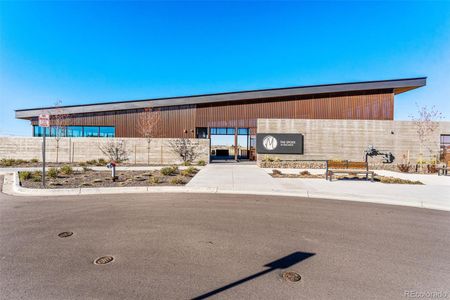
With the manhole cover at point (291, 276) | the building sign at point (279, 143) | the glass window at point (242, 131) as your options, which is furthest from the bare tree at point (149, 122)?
the manhole cover at point (291, 276)

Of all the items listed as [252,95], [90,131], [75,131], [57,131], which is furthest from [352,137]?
[75,131]

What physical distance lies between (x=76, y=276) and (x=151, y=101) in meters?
22.2

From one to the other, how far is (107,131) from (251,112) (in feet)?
57.5

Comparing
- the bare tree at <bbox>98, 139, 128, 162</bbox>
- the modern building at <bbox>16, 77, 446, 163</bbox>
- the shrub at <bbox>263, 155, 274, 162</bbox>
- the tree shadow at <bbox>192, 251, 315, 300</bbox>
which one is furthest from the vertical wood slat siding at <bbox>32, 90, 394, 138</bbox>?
the tree shadow at <bbox>192, 251, 315, 300</bbox>

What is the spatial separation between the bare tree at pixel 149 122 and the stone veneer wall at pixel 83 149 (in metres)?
2.83

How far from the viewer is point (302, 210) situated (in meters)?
5.67

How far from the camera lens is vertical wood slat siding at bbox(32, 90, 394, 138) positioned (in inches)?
844

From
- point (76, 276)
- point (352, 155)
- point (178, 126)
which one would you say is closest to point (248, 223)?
point (76, 276)

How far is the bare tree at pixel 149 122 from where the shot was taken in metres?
21.0

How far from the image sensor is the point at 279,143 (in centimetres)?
1719

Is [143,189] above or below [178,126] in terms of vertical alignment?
below

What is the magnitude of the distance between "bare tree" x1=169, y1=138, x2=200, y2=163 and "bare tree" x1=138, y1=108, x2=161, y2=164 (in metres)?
4.06

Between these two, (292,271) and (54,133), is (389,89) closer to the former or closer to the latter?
(292,271)

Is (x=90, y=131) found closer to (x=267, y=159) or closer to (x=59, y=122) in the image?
(x=59, y=122)
